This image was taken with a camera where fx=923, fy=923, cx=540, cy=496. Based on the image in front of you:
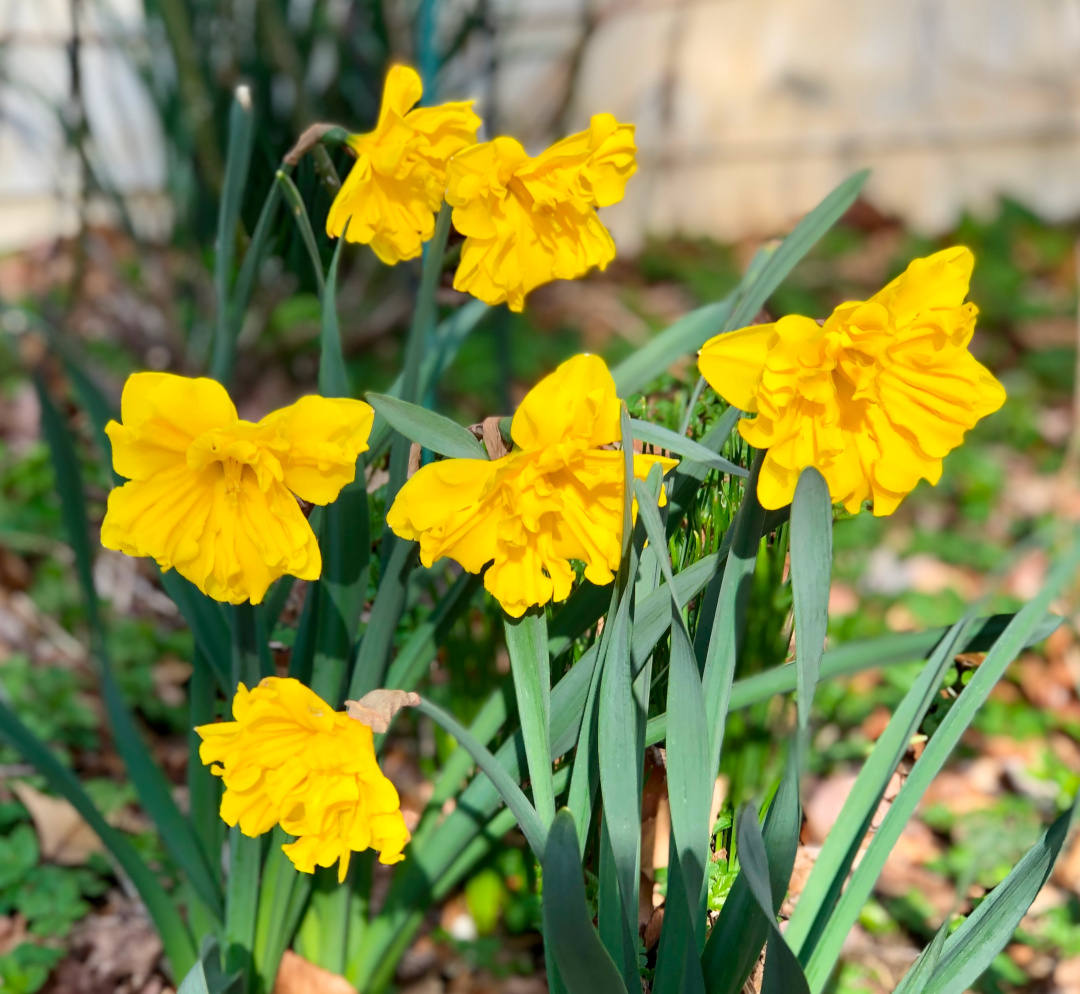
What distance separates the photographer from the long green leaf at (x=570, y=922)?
2.13 feet

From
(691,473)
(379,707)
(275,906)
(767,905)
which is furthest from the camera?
(275,906)

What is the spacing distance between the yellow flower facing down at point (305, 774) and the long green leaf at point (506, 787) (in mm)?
65

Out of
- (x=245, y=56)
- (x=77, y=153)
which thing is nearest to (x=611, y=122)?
(x=77, y=153)

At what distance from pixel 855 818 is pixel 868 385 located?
39cm

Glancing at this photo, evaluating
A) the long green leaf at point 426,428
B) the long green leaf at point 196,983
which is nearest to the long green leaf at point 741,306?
the long green leaf at point 426,428

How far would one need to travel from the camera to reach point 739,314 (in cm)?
96

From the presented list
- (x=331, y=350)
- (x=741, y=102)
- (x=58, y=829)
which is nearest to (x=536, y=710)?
(x=331, y=350)

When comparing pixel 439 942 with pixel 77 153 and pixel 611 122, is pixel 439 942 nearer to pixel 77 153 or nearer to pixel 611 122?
pixel 611 122

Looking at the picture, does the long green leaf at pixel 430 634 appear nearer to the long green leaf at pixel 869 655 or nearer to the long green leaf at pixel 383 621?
the long green leaf at pixel 383 621

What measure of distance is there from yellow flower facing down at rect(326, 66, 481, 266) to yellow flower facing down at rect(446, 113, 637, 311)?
0.04 meters

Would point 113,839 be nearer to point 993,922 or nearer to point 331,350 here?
point 331,350

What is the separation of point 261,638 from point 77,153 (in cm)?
159

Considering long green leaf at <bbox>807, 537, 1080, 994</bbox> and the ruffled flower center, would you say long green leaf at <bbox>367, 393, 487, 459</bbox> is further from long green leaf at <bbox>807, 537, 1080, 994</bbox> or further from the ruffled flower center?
long green leaf at <bbox>807, 537, 1080, 994</bbox>

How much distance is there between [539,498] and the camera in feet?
2.26
